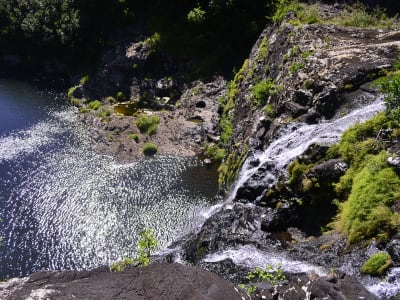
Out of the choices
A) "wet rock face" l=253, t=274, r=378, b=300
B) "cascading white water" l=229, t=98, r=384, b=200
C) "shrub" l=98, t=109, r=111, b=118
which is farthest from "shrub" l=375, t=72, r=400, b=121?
"shrub" l=98, t=109, r=111, b=118

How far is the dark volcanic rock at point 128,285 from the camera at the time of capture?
8945 mm

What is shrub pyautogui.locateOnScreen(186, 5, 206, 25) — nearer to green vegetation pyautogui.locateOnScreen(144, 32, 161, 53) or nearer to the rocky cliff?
green vegetation pyautogui.locateOnScreen(144, 32, 161, 53)

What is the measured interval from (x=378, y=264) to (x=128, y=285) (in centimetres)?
944

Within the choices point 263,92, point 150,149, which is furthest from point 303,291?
point 150,149

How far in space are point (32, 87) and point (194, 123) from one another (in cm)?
2591

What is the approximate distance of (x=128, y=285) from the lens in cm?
927

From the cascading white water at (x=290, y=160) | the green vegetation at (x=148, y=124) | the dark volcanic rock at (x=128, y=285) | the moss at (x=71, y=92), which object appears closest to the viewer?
the dark volcanic rock at (x=128, y=285)

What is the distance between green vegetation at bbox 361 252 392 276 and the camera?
14.3 m

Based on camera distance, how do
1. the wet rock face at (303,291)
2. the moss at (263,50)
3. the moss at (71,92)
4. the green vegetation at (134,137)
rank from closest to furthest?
the wet rock face at (303,291) < the moss at (263,50) < the green vegetation at (134,137) < the moss at (71,92)

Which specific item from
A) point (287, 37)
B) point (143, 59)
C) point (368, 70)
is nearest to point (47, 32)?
point (143, 59)

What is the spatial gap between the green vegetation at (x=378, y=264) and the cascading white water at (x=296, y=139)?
26.1ft

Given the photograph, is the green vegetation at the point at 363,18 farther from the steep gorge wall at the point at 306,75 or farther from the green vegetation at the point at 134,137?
the green vegetation at the point at 134,137

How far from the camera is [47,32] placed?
55.0 meters

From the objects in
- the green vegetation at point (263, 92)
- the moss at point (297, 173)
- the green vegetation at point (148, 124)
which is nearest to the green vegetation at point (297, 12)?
the green vegetation at point (263, 92)
